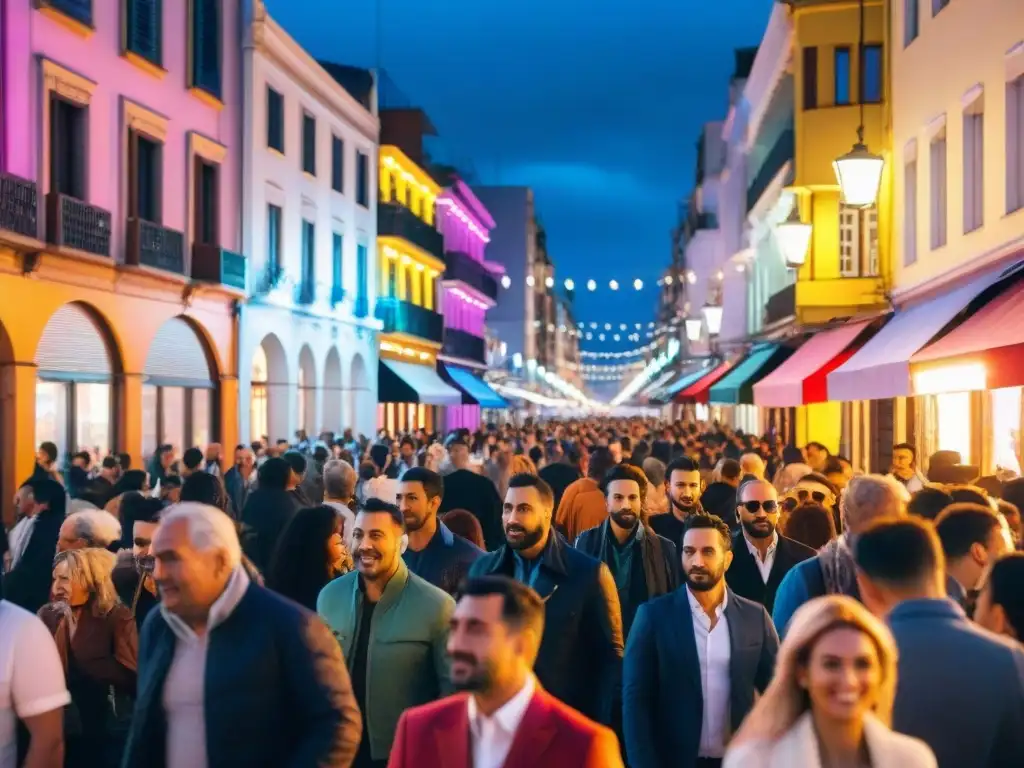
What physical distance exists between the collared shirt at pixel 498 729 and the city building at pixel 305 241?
79.9 feet

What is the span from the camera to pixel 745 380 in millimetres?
28375

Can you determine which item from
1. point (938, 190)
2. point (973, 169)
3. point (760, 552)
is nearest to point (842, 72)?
point (938, 190)

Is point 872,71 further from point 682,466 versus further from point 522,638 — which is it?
point 522,638

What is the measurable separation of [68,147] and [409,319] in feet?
80.3

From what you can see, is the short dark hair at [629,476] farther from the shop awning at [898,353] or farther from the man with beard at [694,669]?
the shop awning at [898,353]

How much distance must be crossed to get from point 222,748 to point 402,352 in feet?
148

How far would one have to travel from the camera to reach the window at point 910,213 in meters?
22.4

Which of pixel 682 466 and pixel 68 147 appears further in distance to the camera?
pixel 68 147

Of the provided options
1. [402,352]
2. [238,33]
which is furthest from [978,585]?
[402,352]

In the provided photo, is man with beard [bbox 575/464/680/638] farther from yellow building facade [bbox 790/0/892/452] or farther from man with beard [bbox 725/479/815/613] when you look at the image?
yellow building facade [bbox 790/0/892/452]

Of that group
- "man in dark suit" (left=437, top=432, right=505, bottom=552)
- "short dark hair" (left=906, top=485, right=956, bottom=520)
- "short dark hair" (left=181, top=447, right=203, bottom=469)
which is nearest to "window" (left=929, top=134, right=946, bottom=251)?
"man in dark suit" (left=437, top=432, right=505, bottom=552)

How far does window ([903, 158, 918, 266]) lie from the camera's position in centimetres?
2238

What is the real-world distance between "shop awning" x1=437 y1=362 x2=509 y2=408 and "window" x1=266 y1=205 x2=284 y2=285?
17981mm

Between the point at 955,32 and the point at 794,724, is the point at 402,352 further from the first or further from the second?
the point at 794,724
